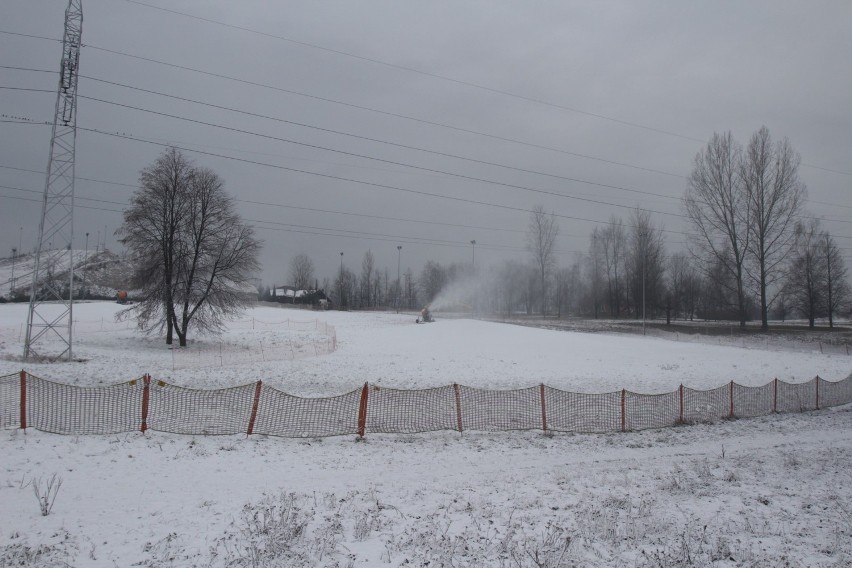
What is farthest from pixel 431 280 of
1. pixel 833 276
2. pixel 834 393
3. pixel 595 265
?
pixel 834 393

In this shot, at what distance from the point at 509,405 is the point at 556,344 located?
22295 mm

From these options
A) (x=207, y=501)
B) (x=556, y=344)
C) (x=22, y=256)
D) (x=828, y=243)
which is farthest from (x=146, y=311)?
(x=22, y=256)

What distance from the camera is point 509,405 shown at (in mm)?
17266

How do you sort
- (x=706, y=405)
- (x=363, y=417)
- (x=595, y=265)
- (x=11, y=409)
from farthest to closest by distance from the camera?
(x=595, y=265) < (x=706, y=405) < (x=363, y=417) < (x=11, y=409)

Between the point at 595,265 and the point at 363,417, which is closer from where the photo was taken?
the point at 363,417

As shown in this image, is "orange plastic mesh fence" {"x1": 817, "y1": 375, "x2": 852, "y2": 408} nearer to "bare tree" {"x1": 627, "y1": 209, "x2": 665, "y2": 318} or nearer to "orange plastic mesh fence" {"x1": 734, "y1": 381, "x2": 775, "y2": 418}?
"orange plastic mesh fence" {"x1": 734, "y1": 381, "x2": 775, "y2": 418}

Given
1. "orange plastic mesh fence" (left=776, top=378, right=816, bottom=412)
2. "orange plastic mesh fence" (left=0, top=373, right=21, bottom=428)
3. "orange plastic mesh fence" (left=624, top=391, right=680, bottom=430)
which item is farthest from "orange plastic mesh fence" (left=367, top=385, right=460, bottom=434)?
"orange plastic mesh fence" (left=776, top=378, right=816, bottom=412)

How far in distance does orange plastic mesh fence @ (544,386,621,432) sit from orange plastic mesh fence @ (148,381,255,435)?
30.2ft

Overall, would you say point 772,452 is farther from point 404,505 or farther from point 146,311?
point 146,311

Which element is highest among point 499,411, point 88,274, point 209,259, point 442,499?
point 88,274

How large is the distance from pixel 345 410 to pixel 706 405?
13.2 m

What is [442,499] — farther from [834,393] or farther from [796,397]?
[834,393]

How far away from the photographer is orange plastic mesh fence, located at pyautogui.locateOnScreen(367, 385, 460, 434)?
14939 millimetres

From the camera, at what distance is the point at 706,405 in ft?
62.7
